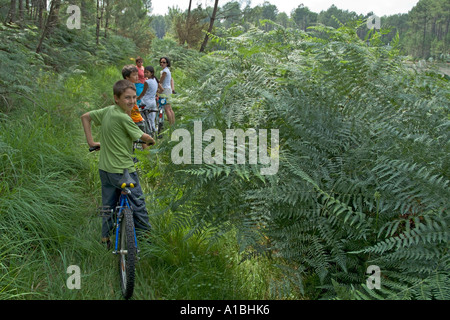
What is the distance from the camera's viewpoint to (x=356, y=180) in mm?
2566

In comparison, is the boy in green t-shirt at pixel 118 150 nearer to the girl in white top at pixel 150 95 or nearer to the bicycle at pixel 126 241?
the bicycle at pixel 126 241

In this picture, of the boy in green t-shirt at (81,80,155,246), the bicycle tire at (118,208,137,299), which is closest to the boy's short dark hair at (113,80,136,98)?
the boy in green t-shirt at (81,80,155,246)

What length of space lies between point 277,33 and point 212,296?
144 inches

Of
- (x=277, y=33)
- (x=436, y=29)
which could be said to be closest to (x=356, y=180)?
(x=277, y=33)

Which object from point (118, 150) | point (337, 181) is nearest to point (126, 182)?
point (118, 150)

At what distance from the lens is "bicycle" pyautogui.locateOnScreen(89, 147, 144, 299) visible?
2654 mm

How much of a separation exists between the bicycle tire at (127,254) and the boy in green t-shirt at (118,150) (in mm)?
319

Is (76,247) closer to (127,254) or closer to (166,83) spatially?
(127,254)

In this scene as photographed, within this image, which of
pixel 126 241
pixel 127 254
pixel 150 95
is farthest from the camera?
pixel 150 95

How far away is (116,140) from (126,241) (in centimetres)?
107

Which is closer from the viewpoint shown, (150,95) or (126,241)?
(126,241)

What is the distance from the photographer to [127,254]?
2.78 m

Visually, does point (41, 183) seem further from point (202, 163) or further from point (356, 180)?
point (356, 180)

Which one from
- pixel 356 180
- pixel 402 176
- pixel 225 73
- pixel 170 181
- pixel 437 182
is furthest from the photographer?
pixel 225 73
